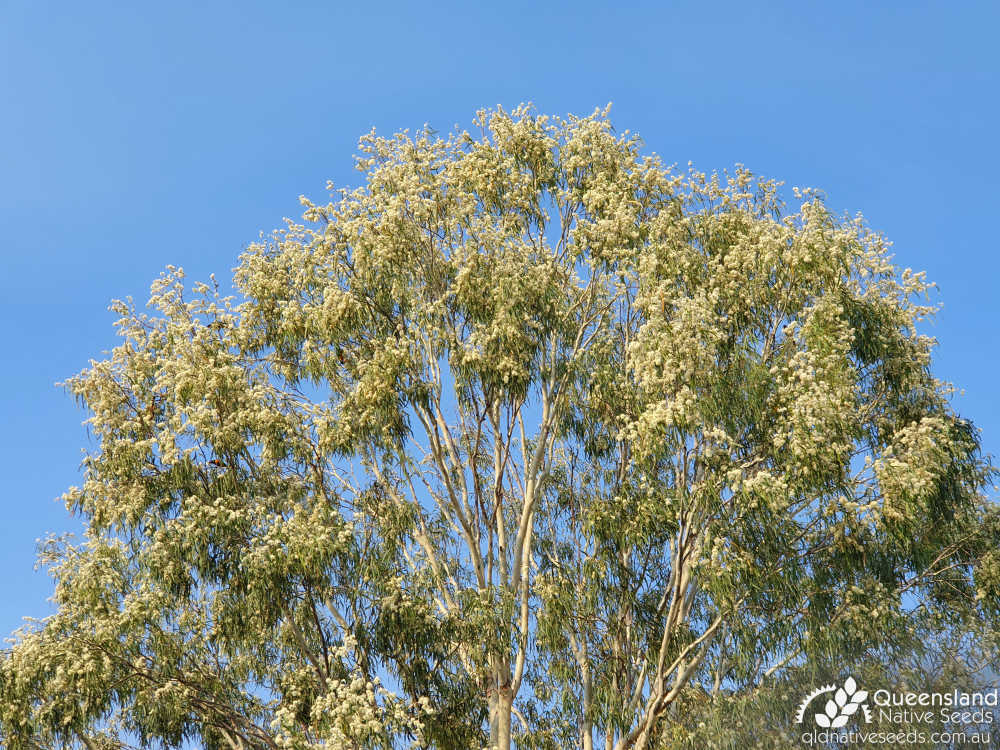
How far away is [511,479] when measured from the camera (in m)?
14.8

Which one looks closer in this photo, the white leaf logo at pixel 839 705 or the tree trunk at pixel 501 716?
the white leaf logo at pixel 839 705

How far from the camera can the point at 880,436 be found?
1259cm

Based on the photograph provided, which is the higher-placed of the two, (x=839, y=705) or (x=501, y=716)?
(x=501, y=716)

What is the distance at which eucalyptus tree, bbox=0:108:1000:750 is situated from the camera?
11.5 m

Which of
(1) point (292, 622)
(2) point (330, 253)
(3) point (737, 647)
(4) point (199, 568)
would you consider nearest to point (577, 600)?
(3) point (737, 647)

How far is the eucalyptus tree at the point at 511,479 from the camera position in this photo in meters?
11.5

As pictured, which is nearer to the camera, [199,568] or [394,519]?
[199,568]

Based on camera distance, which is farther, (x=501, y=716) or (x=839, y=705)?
(x=501, y=716)

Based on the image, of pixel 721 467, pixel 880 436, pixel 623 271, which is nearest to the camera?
pixel 721 467

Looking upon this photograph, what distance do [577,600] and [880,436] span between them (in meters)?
3.80

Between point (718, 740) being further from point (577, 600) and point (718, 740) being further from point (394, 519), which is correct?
point (394, 519)

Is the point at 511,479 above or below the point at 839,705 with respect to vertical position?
above

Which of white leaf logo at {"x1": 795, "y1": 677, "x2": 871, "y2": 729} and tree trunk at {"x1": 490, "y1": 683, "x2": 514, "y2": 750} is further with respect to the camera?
tree trunk at {"x1": 490, "y1": 683, "x2": 514, "y2": 750}

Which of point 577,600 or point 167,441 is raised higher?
point 167,441
